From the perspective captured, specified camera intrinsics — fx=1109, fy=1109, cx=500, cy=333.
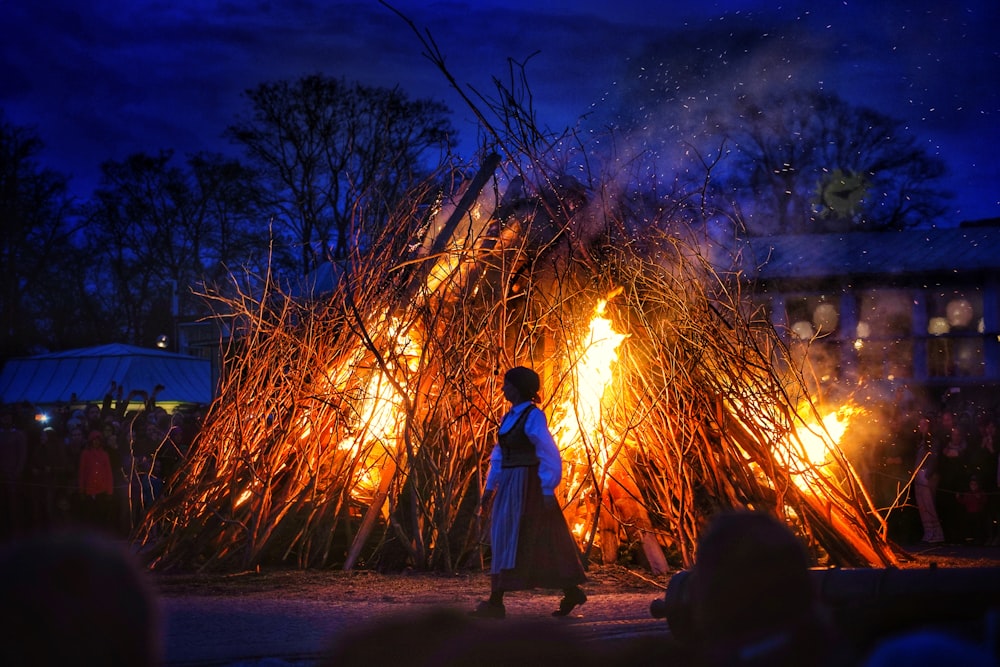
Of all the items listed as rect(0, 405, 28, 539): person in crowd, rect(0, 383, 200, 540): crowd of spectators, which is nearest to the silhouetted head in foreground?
rect(0, 383, 200, 540): crowd of spectators

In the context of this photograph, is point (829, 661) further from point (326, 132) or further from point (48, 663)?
point (326, 132)

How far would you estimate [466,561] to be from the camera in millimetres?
9234

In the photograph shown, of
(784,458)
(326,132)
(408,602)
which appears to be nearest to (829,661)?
(408,602)

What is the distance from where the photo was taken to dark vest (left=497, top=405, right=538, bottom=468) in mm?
6980

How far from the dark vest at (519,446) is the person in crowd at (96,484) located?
6643mm

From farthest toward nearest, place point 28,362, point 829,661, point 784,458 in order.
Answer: point 28,362 < point 784,458 < point 829,661

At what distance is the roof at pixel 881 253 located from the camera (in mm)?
18516

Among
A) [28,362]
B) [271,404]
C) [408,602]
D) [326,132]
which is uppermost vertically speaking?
[326,132]

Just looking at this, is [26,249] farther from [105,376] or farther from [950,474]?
[950,474]

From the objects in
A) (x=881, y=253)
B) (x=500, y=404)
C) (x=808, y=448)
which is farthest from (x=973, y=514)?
(x=881, y=253)

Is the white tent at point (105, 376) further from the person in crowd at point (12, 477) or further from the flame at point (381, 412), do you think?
the flame at point (381, 412)

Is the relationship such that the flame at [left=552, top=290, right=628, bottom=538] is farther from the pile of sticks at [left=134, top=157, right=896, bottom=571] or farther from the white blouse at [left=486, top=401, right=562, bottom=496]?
the white blouse at [left=486, top=401, right=562, bottom=496]

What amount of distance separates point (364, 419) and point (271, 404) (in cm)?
84

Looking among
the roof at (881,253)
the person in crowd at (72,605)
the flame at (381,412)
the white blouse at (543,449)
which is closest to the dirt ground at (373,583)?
the flame at (381,412)
